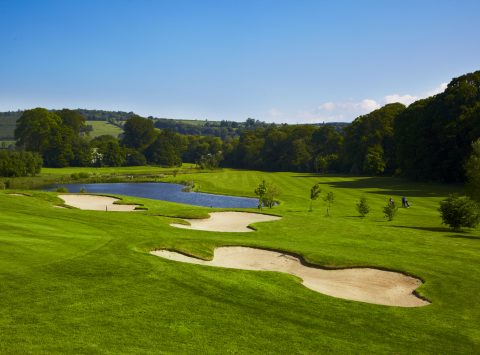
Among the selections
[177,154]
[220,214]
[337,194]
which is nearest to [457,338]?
[220,214]

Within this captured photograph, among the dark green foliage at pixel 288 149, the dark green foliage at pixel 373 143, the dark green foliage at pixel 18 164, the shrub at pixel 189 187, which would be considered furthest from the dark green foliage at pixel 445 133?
the dark green foliage at pixel 18 164

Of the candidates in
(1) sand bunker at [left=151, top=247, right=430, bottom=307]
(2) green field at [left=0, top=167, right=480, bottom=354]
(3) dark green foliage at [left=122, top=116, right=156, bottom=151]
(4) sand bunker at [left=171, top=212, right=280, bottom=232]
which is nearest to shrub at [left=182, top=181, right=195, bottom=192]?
(4) sand bunker at [left=171, top=212, right=280, bottom=232]

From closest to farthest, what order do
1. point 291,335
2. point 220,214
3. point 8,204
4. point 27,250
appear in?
point 291,335 < point 27,250 < point 8,204 < point 220,214

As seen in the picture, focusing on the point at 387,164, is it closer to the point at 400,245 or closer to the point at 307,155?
the point at 307,155

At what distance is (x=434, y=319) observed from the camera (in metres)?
14.3

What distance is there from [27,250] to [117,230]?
7.91m

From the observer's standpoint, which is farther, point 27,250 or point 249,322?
point 27,250

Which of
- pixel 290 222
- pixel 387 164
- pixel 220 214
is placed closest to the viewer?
pixel 290 222

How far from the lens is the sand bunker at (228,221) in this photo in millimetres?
32688

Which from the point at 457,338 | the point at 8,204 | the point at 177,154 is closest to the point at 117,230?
the point at 8,204

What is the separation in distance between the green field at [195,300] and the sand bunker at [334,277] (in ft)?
2.11

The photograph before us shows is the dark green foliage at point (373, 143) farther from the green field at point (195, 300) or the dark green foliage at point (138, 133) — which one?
the dark green foliage at point (138, 133)

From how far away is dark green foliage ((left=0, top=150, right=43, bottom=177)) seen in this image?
93500 mm

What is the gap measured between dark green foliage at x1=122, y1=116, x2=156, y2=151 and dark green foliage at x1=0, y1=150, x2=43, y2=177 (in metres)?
77.2
